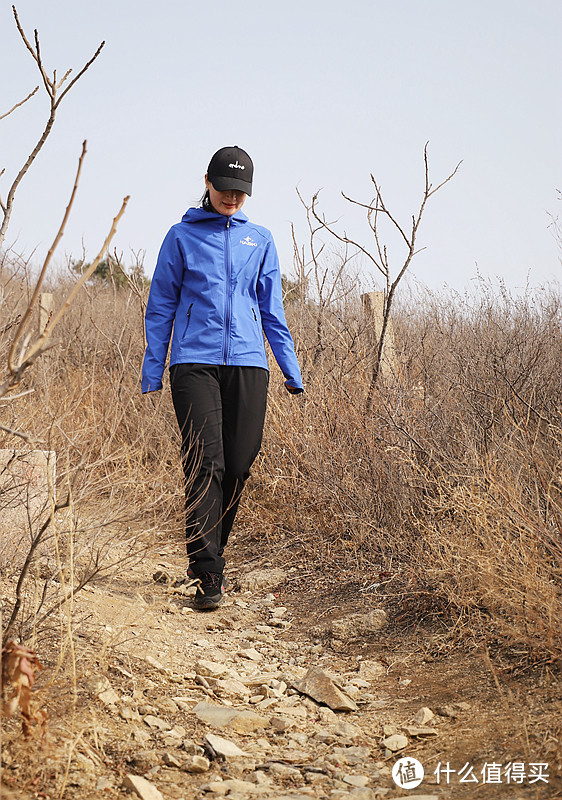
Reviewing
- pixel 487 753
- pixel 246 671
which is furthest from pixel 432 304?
pixel 487 753

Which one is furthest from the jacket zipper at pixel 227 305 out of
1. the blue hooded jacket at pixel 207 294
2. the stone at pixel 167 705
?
the stone at pixel 167 705

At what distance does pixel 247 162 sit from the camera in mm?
3635

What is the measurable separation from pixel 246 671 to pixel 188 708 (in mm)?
487

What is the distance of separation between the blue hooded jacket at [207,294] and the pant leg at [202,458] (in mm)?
92

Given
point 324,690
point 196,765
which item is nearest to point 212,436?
point 324,690

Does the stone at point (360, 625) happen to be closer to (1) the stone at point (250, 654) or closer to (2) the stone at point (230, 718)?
(1) the stone at point (250, 654)

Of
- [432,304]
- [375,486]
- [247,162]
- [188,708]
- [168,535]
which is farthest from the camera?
[432,304]

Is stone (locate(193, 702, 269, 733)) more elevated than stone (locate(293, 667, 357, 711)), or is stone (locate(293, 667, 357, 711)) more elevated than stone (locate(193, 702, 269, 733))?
stone (locate(293, 667, 357, 711))

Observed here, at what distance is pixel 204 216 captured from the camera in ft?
12.2

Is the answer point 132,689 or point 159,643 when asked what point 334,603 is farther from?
point 132,689

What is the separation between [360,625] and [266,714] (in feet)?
2.87

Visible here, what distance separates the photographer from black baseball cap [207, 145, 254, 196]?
3.59 m

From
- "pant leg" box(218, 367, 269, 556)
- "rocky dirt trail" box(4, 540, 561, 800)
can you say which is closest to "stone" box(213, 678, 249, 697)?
"rocky dirt trail" box(4, 540, 561, 800)

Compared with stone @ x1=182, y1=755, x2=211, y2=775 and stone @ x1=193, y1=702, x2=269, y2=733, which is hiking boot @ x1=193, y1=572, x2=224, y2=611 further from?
stone @ x1=182, y1=755, x2=211, y2=775
